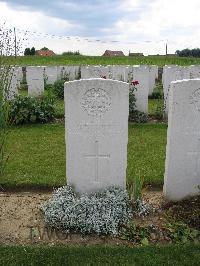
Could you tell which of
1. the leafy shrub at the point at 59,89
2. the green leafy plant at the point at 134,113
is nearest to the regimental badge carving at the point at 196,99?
the green leafy plant at the point at 134,113

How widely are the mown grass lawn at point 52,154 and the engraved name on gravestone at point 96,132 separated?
51 cm

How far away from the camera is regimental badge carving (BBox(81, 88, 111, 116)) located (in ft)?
17.1

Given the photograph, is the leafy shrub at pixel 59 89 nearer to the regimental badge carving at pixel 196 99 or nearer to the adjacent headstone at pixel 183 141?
the adjacent headstone at pixel 183 141

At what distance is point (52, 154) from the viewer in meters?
8.02

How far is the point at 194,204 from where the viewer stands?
5.47m

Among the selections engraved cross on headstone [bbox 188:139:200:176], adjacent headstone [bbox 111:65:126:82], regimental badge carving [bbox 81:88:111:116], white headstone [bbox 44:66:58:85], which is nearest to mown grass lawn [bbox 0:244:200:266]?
engraved cross on headstone [bbox 188:139:200:176]

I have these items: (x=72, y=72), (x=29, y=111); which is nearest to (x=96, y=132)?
(x=29, y=111)

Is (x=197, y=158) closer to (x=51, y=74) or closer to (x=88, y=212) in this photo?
(x=88, y=212)

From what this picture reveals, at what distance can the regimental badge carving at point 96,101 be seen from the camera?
206 inches

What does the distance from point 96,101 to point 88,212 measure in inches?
53.1

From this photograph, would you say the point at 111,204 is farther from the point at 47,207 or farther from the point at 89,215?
the point at 47,207

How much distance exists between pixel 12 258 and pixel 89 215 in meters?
1.04

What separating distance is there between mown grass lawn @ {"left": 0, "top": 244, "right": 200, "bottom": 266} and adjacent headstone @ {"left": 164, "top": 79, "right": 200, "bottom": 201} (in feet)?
3.76

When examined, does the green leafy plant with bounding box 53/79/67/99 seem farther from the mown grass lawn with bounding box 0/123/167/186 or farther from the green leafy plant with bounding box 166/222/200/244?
the green leafy plant with bounding box 166/222/200/244
